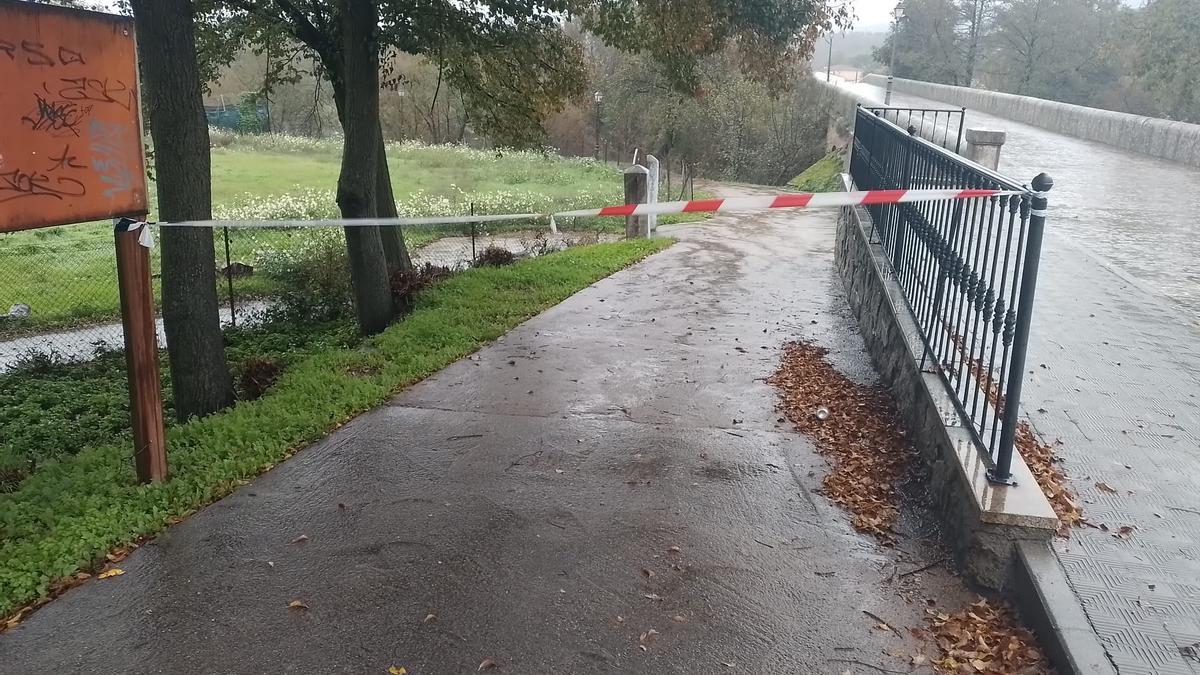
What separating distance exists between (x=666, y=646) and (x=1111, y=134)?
20.6 meters

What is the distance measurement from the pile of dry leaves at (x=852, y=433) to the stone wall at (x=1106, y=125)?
1348cm

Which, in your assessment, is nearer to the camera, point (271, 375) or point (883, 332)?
point (883, 332)

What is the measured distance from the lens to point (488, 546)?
163 inches

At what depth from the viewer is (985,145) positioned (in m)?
11.0

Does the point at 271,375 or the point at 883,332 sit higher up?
the point at 883,332

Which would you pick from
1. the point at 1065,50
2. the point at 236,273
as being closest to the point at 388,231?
the point at 236,273

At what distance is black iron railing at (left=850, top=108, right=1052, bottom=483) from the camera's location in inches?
145

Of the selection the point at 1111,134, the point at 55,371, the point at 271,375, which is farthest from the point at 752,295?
the point at 1111,134

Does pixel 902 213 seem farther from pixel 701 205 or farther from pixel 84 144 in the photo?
pixel 84 144

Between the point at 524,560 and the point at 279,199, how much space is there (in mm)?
22342

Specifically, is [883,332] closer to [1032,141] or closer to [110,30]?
[110,30]

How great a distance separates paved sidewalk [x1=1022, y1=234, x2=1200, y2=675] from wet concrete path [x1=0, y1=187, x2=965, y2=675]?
676 millimetres

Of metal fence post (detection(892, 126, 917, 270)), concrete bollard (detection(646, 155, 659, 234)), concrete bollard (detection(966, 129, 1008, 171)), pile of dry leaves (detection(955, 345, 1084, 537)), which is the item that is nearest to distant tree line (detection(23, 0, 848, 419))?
concrete bollard (detection(966, 129, 1008, 171))

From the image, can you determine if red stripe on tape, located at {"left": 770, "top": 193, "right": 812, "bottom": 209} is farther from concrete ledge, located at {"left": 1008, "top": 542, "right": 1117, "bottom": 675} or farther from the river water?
the river water
